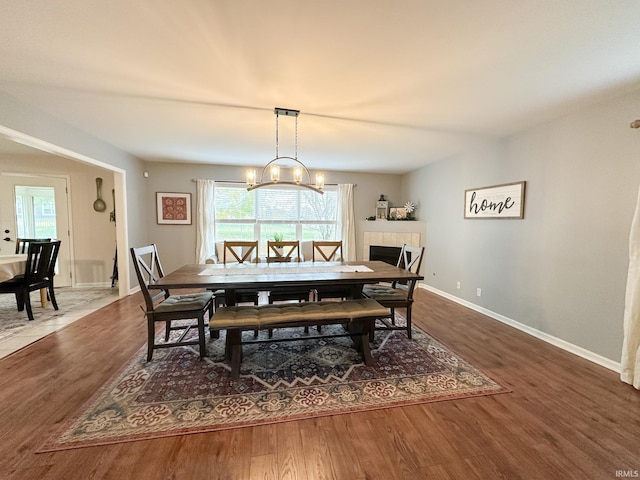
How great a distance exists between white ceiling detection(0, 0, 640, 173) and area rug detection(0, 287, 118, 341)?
2447mm

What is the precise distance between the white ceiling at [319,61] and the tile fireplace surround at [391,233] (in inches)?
92.3

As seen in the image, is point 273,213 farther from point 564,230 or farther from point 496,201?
point 564,230

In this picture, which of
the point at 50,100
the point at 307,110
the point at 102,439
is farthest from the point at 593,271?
the point at 50,100

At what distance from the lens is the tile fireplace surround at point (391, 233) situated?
16.8ft

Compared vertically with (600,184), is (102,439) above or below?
below

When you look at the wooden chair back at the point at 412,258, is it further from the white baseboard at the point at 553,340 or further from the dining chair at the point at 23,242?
the dining chair at the point at 23,242

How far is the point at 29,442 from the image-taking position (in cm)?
146

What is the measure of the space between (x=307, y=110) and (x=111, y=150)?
10.6 ft

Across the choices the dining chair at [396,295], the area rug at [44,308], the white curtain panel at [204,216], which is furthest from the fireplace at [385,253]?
the area rug at [44,308]

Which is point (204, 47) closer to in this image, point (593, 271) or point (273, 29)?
point (273, 29)

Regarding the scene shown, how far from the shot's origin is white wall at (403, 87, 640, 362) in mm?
2258

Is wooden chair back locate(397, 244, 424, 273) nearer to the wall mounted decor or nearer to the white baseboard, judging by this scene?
the white baseboard

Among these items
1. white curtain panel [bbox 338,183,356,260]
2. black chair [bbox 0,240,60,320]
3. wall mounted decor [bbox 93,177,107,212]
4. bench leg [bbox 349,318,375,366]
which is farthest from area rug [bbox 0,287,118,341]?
white curtain panel [bbox 338,183,356,260]

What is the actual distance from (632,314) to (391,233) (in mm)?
3535
